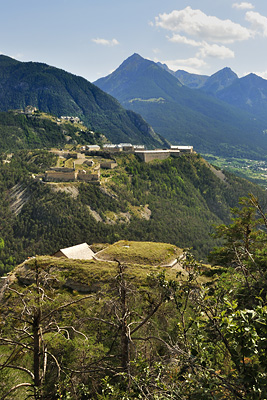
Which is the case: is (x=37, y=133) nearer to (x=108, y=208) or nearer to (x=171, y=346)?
(x=108, y=208)

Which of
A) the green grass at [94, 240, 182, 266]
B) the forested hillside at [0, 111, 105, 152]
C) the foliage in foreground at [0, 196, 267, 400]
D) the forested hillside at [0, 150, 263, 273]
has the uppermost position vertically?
the forested hillside at [0, 111, 105, 152]

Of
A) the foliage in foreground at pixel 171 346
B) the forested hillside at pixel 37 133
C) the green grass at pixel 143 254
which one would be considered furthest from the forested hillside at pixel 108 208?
the foliage in foreground at pixel 171 346

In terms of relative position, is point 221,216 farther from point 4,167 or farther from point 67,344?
point 67,344

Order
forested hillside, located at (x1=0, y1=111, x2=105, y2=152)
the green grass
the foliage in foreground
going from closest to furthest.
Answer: the foliage in foreground
the green grass
forested hillside, located at (x1=0, y1=111, x2=105, y2=152)

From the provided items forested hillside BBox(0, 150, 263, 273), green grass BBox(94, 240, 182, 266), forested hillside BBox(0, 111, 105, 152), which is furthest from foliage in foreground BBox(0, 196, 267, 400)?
forested hillside BBox(0, 111, 105, 152)

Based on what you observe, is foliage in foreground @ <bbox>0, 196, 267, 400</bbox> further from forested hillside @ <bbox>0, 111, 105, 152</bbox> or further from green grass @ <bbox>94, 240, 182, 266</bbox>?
forested hillside @ <bbox>0, 111, 105, 152</bbox>

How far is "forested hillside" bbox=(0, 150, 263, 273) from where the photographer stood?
7469 centimetres

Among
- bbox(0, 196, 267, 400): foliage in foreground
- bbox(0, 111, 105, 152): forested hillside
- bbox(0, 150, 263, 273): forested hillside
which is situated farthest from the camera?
bbox(0, 111, 105, 152): forested hillside

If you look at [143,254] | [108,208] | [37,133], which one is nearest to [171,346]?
[143,254]

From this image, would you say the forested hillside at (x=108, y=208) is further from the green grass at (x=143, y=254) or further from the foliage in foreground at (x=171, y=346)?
the foliage in foreground at (x=171, y=346)

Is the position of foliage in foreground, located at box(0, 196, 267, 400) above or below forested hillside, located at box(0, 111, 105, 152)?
below

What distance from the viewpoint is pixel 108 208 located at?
83.6 m

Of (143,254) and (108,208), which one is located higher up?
(143,254)

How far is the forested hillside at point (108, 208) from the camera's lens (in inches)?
2940
